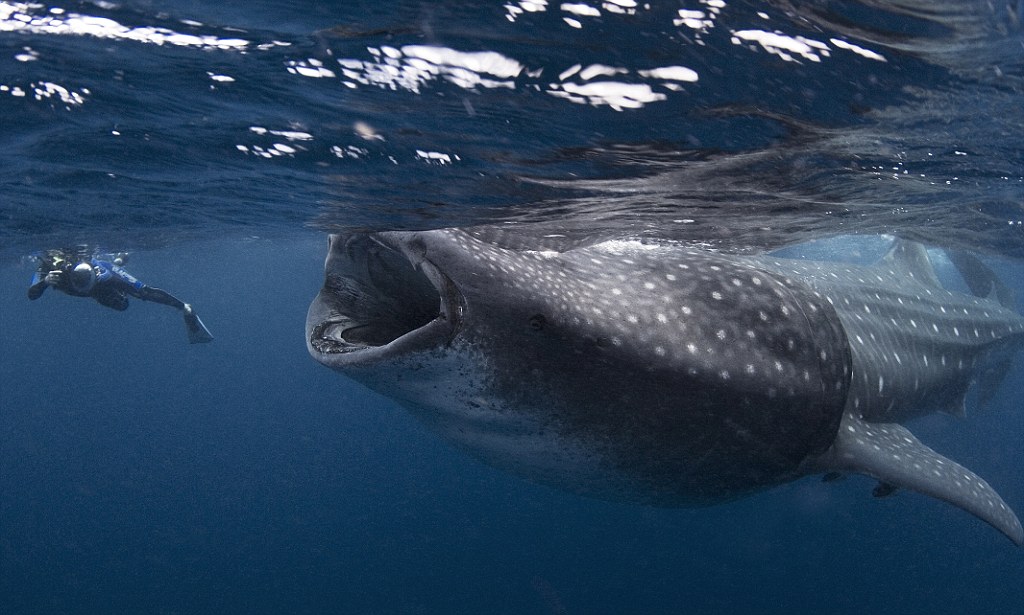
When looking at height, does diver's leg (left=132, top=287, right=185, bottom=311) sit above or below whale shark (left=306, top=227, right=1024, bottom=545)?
below

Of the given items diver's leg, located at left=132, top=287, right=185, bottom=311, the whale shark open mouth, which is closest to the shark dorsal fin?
the whale shark open mouth

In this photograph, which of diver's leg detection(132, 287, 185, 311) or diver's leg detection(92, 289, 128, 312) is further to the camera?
diver's leg detection(92, 289, 128, 312)

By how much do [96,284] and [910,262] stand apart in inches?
775

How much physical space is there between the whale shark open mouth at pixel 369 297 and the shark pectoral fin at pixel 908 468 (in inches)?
143

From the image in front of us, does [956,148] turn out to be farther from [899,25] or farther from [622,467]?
[622,467]

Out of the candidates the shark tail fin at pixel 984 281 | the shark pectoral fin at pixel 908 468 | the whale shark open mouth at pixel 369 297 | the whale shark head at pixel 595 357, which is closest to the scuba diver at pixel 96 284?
the whale shark open mouth at pixel 369 297

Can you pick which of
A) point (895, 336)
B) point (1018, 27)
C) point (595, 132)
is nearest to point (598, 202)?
point (595, 132)

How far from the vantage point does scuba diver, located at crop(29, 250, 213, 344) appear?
55.9 ft

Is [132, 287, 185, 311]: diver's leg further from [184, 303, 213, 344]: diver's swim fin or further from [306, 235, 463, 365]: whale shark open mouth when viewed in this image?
[306, 235, 463, 365]: whale shark open mouth

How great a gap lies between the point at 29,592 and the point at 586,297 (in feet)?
157

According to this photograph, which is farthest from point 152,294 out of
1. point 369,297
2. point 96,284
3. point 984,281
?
point 984,281

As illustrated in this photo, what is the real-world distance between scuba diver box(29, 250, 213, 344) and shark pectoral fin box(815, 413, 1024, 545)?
16.7 metres

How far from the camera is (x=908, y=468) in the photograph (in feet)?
17.9

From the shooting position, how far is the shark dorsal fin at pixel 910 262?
10.6m
